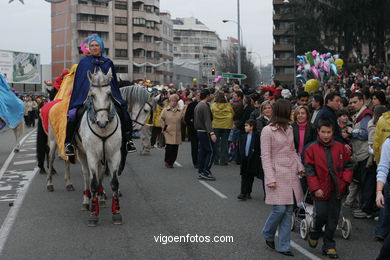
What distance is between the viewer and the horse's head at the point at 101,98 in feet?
28.1

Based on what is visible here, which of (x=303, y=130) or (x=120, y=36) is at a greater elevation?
(x=120, y=36)

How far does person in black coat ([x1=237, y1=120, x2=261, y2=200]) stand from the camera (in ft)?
36.2

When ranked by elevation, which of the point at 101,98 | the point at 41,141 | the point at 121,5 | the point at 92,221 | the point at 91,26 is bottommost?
the point at 92,221

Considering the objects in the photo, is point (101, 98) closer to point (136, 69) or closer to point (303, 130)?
point (303, 130)

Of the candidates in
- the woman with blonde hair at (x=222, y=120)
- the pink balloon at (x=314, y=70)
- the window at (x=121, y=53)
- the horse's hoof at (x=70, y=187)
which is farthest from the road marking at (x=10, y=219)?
the window at (x=121, y=53)

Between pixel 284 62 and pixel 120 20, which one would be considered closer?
pixel 120 20

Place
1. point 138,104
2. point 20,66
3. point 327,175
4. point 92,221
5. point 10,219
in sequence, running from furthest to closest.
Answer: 1. point 20,66
2. point 138,104
3. point 10,219
4. point 92,221
5. point 327,175

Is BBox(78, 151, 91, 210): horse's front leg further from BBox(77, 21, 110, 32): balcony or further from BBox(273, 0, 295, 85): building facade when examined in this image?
BBox(273, 0, 295, 85): building facade

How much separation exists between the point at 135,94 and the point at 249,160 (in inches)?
174

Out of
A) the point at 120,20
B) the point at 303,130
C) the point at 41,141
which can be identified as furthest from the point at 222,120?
the point at 120,20

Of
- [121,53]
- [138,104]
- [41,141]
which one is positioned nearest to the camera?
[41,141]

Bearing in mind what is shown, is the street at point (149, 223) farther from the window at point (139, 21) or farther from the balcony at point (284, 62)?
the balcony at point (284, 62)

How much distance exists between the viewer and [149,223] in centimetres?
884

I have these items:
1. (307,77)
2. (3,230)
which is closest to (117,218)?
(3,230)
